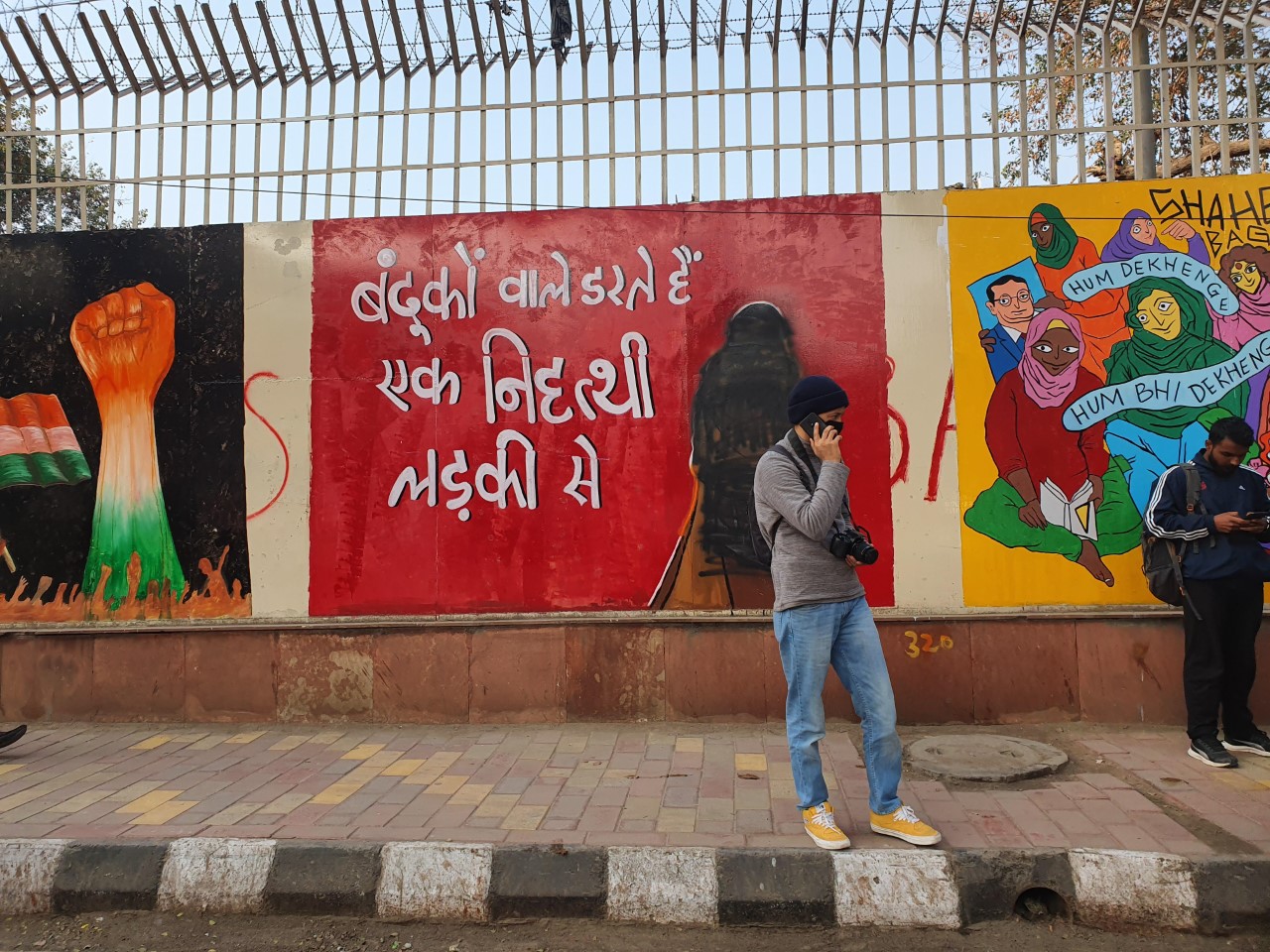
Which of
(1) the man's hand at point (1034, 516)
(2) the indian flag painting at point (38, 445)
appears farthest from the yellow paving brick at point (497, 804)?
(2) the indian flag painting at point (38, 445)

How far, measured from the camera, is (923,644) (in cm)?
→ 484

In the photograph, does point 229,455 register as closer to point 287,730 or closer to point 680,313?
point 287,730

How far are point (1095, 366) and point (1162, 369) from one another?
1.17ft

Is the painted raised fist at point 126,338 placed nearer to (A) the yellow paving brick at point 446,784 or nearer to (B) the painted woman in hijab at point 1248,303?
(A) the yellow paving brick at point 446,784

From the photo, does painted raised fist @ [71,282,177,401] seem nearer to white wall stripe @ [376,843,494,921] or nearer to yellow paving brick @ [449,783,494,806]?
yellow paving brick @ [449,783,494,806]

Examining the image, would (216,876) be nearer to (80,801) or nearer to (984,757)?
(80,801)

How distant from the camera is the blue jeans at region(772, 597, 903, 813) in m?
3.17

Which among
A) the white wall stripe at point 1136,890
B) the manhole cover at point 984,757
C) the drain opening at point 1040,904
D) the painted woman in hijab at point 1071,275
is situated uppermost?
the painted woman in hijab at point 1071,275

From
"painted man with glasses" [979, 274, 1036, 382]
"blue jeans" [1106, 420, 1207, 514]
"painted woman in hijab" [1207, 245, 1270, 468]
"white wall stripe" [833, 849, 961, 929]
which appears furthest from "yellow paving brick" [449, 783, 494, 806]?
"painted woman in hijab" [1207, 245, 1270, 468]

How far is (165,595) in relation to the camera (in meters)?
5.37

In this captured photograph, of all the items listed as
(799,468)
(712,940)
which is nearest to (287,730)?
(712,940)

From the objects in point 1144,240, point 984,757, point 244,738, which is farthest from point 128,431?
point 1144,240

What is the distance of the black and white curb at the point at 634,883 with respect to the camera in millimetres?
2963

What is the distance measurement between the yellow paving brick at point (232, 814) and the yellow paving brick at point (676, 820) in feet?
5.84
